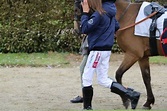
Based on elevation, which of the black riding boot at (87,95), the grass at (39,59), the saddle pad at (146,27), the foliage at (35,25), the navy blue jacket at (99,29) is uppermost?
the navy blue jacket at (99,29)

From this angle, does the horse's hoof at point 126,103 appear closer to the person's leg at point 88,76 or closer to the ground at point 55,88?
the ground at point 55,88

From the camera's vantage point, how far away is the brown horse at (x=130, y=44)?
7738 millimetres

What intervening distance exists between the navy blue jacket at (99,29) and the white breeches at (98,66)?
0.08m

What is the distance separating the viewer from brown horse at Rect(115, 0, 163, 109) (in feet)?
25.4

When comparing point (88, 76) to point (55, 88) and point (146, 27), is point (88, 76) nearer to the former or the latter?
point (146, 27)

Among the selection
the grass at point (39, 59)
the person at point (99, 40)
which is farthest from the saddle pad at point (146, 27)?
the grass at point (39, 59)

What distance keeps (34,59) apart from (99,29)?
6.83 m

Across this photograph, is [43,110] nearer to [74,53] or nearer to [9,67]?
[9,67]

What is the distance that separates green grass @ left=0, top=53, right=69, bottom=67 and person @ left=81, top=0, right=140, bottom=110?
227 inches

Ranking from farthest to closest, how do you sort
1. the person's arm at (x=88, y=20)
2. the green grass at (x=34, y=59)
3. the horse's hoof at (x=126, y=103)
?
the green grass at (x=34, y=59) < the horse's hoof at (x=126, y=103) < the person's arm at (x=88, y=20)

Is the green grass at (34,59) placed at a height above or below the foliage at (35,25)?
below

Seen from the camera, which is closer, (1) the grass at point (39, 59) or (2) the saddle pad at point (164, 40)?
(2) the saddle pad at point (164, 40)

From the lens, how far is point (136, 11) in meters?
7.98

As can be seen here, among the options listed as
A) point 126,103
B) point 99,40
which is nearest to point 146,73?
point 126,103
